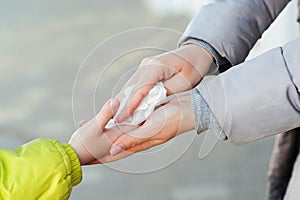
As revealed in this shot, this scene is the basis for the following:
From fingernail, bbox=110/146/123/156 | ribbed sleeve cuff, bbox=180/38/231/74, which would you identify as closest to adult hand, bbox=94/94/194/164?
fingernail, bbox=110/146/123/156

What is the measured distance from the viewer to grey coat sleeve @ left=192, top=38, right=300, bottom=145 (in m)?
0.69

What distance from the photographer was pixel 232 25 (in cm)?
86

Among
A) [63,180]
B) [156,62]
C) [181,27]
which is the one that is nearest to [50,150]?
[63,180]

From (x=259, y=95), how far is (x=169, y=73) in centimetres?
14

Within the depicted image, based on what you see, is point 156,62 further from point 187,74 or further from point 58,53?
point 58,53

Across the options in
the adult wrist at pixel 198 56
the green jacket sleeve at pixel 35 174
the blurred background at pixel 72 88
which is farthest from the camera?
the blurred background at pixel 72 88

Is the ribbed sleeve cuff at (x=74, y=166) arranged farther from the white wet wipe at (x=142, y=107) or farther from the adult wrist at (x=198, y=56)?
the adult wrist at (x=198, y=56)

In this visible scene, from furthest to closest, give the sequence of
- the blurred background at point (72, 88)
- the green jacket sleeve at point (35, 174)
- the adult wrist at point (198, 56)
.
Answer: the blurred background at point (72, 88), the adult wrist at point (198, 56), the green jacket sleeve at point (35, 174)

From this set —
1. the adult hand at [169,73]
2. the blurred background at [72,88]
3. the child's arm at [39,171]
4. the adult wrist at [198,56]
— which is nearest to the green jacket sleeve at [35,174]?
the child's arm at [39,171]

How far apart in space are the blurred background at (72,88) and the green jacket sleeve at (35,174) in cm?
131

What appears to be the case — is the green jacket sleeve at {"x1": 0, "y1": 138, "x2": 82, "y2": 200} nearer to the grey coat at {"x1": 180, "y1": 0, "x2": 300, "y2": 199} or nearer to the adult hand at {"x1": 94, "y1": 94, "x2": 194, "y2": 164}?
the adult hand at {"x1": 94, "y1": 94, "x2": 194, "y2": 164}

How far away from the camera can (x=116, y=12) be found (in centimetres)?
215

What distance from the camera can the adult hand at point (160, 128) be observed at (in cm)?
74

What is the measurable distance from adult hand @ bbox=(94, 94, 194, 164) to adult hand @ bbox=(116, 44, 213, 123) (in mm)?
26
